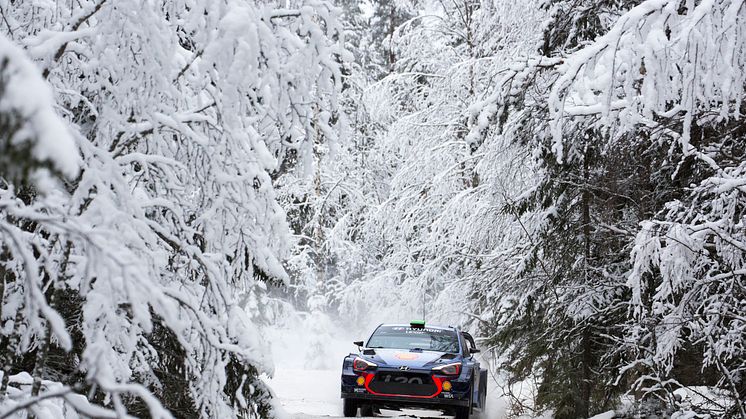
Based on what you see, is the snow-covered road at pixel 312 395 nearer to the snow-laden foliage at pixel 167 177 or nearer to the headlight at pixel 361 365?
the headlight at pixel 361 365

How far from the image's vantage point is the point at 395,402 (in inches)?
406

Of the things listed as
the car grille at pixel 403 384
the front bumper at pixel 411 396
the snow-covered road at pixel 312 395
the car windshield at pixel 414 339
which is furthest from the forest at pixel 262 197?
the snow-covered road at pixel 312 395

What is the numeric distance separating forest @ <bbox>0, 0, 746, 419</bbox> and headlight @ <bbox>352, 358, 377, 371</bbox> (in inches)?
66.3

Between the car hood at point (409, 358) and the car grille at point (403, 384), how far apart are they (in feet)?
0.44

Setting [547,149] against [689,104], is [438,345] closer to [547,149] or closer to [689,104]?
[547,149]

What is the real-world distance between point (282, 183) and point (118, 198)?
69.8 feet

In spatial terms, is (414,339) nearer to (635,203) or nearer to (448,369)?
(448,369)

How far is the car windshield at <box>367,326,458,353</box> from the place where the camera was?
11373 millimetres

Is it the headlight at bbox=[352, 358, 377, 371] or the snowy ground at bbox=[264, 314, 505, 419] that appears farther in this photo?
the snowy ground at bbox=[264, 314, 505, 419]

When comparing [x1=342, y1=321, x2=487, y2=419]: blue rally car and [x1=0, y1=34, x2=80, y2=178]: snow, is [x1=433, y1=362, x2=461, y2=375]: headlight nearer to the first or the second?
[x1=342, y1=321, x2=487, y2=419]: blue rally car

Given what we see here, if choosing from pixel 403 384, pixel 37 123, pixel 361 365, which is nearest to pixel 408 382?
pixel 403 384

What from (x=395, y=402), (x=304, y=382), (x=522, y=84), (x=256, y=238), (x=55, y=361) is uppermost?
(x=522, y=84)

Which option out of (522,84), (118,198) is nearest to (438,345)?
(522,84)

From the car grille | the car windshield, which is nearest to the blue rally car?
the car grille
